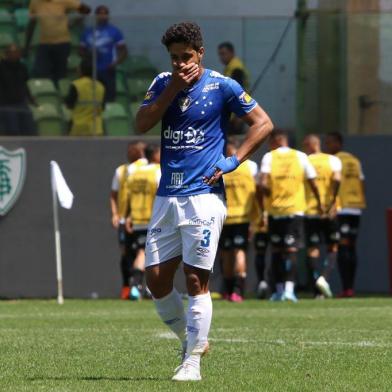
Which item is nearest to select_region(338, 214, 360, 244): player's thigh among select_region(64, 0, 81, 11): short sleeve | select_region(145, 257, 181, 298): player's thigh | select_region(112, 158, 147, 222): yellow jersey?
select_region(112, 158, 147, 222): yellow jersey

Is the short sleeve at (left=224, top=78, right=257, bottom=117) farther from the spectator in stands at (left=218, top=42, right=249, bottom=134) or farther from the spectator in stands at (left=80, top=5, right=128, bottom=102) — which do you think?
the spectator in stands at (left=80, top=5, right=128, bottom=102)

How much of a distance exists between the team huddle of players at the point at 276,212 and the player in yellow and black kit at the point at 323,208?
0.04 ft

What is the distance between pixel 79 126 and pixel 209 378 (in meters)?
13.5

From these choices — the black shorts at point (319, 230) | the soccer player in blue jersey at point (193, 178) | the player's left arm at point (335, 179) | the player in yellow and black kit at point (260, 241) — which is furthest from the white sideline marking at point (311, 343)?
the black shorts at point (319, 230)

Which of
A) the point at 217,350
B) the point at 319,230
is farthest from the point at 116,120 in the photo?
the point at 217,350

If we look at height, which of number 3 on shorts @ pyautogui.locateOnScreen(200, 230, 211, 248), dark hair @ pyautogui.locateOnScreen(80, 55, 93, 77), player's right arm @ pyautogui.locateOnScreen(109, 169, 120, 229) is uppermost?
dark hair @ pyautogui.locateOnScreen(80, 55, 93, 77)

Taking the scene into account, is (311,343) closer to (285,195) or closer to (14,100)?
(285,195)

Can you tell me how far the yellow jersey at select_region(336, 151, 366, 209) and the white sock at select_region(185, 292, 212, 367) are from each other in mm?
11744

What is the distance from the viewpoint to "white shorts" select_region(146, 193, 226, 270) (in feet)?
29.0

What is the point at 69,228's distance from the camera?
2189 centimetres

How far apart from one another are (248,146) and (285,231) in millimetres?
10189

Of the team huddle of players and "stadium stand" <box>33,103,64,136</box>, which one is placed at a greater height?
"stadium stand" <box>33,103,64,136</box>

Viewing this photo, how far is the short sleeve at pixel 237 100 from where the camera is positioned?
8.99 meters

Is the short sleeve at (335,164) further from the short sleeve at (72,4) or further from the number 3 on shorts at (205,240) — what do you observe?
the number 3 on shorts at (205,240)
